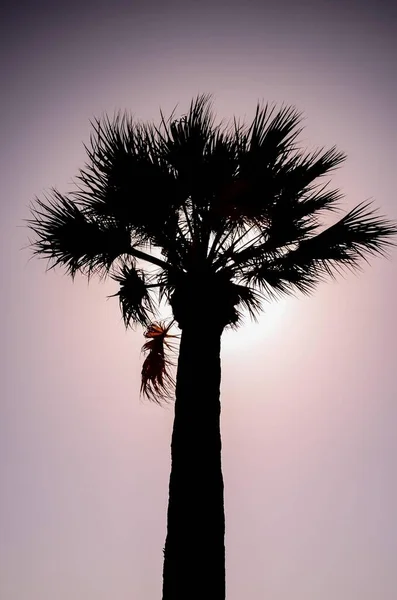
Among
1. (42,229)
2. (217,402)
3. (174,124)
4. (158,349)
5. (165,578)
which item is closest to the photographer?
(165,578)

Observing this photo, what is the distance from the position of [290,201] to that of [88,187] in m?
2.43

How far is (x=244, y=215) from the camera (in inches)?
266

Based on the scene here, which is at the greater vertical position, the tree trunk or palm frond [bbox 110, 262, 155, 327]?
palm frond [bbox 110, 262, 155, 327]

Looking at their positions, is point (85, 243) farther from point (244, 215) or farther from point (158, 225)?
point (244, 215)

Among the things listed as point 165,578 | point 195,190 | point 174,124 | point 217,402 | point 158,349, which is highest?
point 174,124

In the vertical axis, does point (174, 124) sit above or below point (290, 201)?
above

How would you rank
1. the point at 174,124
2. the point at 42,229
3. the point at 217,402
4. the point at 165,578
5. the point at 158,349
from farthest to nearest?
the point at 158,349 < the point at 42,229 < the point at 174,124 < the point at 217,402 < the point at 165,578

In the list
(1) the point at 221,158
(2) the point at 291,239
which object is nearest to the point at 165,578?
(2) the point at 291,239

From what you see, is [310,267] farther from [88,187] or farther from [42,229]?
[42,229]

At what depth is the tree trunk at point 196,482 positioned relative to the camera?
5.46 metres

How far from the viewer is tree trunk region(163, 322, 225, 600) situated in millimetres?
5457

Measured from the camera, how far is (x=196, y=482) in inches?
226

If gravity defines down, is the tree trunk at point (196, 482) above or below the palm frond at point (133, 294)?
below

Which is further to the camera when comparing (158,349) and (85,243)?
(158,349)
